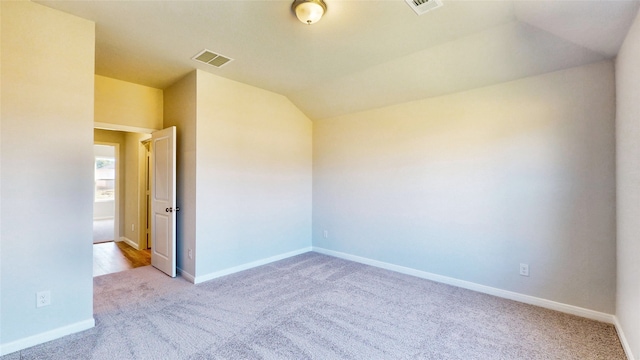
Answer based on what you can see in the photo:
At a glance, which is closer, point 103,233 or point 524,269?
point 524,269

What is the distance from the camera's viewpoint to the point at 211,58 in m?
3.18

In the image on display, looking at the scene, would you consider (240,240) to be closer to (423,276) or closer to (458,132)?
(423,276)

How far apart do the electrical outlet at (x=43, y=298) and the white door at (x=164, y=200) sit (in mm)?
1428

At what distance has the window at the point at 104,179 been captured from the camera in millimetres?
9875

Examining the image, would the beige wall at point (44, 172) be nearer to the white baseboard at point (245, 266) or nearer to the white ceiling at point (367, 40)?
the white ceiling at point (367, 40)

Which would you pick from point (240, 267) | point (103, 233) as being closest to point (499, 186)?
point (240, 267)

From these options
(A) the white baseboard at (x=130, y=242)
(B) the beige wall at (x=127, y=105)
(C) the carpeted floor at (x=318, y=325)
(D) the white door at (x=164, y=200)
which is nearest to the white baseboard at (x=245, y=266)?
(C) the carpeted floor at (x=318, y=325)

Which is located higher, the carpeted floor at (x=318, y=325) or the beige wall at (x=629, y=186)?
the beige wall at (x=629, y=186)

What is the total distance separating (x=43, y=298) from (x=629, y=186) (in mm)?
4644

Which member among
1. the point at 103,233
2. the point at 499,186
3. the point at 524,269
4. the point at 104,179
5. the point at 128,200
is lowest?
the point at 103,233

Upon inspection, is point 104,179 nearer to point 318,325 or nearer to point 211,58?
point 211,58

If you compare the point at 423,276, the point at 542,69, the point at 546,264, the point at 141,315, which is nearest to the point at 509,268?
the point at 546,264

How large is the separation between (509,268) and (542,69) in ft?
6.89

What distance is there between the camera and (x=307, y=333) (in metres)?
2.36
